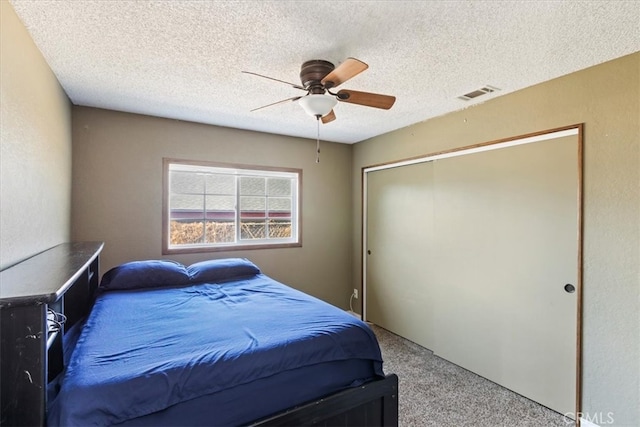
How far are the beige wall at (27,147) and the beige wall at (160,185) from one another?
1.61ft

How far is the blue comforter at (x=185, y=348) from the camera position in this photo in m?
1.18

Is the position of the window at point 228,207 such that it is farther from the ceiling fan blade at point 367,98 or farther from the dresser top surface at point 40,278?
the ceiling fan blade at point 367,98

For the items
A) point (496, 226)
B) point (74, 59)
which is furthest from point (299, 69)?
point (496, 226)

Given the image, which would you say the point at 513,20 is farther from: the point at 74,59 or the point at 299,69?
the point at 74,59

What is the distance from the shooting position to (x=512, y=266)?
2.62m

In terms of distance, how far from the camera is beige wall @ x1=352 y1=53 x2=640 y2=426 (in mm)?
1949

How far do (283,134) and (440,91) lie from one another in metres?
1.95

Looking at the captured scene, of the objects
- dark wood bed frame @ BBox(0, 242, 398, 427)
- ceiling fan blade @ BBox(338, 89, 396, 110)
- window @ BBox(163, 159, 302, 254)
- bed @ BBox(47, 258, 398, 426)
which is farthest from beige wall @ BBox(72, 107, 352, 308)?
ceiling fan blade @ BBox(338, 89, 396, 110)

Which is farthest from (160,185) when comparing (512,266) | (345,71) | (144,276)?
(512,266)

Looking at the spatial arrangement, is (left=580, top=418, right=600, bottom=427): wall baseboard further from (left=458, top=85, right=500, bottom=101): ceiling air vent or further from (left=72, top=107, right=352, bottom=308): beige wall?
(left=72, top=107, right=352, bottom=308): beige wall

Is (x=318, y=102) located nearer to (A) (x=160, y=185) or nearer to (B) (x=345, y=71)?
(B) (x=345, y=71)

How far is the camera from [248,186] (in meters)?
3.84

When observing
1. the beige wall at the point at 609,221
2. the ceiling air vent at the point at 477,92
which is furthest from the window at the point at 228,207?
the beige wall at the point at 609,221

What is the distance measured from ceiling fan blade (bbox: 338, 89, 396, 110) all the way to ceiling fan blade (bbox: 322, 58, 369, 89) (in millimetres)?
90
